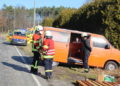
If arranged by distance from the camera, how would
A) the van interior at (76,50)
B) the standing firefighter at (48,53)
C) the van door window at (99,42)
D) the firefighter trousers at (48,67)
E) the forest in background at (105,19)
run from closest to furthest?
1. the firefighter trousers at (48,67)
2. the standing firefighter at (48,53)
3. the van interior at (76,50)
4. the van door window at (99,42)
5. the forest in background at (105,19)

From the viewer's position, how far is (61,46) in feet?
48.9

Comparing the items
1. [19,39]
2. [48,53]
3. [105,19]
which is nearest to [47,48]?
[48,53]

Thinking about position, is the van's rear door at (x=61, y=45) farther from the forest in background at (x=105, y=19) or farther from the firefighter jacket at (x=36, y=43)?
the forest in background at (x=105, y=19)

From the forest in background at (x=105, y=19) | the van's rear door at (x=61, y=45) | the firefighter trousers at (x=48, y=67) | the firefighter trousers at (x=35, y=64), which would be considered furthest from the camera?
the forest in background at (x=105, y=19)

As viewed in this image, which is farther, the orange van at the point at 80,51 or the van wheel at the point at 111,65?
the van wheel at the point at 111,65

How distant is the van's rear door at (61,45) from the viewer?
1490 centimetres

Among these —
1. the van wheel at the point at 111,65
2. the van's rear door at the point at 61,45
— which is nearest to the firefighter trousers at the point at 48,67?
the van's rear door at the point at 61,45

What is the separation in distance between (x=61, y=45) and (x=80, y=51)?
1376 mm

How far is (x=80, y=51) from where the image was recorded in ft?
51.6

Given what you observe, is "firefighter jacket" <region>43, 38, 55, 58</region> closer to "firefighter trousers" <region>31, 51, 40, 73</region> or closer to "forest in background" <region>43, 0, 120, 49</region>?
"firefighter trousers" <region>31, 51, 40, 73</region>

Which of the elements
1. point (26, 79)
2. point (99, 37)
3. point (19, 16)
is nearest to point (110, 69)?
point (99, 37)

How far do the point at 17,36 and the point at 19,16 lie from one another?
69365mm

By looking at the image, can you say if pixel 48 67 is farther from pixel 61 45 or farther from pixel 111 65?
pixel 111 65

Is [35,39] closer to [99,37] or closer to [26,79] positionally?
[26,79]
